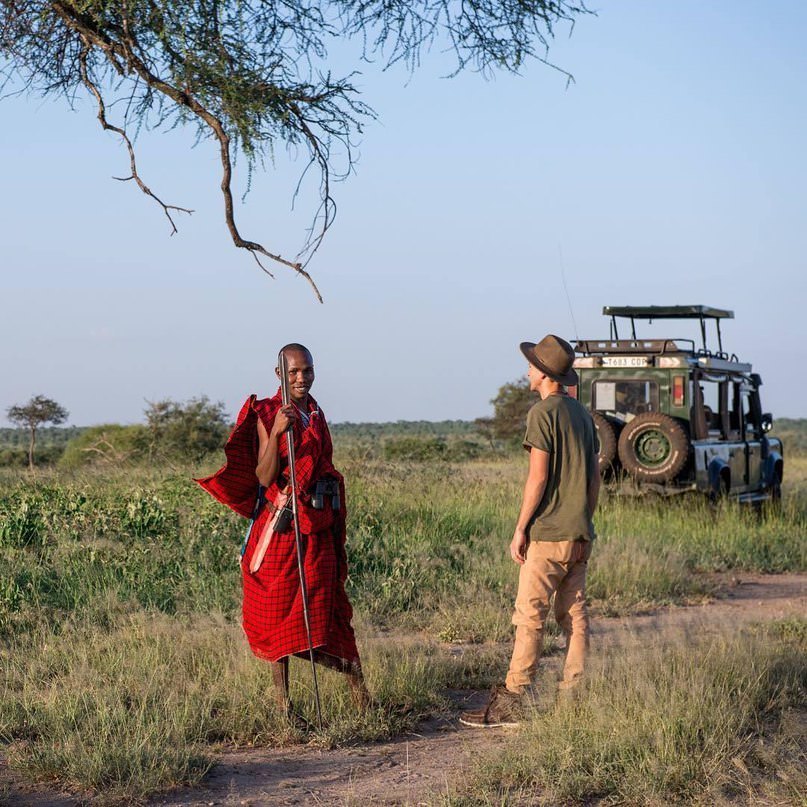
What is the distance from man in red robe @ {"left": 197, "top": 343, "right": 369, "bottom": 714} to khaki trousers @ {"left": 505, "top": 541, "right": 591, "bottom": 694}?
810 mm

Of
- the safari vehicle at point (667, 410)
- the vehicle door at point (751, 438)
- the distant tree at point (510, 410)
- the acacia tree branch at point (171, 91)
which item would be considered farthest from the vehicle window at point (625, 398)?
the distant tree at point (510, 410)

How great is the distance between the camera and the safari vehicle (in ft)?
40.3

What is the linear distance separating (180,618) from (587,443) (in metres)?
3.50

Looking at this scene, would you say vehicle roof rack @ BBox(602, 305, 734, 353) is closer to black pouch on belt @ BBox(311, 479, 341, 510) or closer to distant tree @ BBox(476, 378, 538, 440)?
black pouch on belt @ BBox(311, 479, 341, 510)

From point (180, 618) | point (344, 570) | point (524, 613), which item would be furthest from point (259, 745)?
point (180, 618)

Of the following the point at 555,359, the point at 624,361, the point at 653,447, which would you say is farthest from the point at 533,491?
the point at 624,361

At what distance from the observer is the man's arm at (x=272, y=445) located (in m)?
5.47

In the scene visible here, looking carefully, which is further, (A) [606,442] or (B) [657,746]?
(A) [606,442]

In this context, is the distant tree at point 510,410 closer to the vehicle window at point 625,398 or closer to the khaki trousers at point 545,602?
the vehicle window at point 625,398

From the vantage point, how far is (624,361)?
1298 cm

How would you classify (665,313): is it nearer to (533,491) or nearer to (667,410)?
(667,410)

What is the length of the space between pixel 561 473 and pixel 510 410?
38.2 m

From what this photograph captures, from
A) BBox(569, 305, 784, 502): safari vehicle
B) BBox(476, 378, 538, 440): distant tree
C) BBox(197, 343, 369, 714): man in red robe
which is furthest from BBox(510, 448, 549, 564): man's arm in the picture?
BBox(476, 378, 538, 440): distant tree

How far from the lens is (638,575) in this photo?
9.79m
